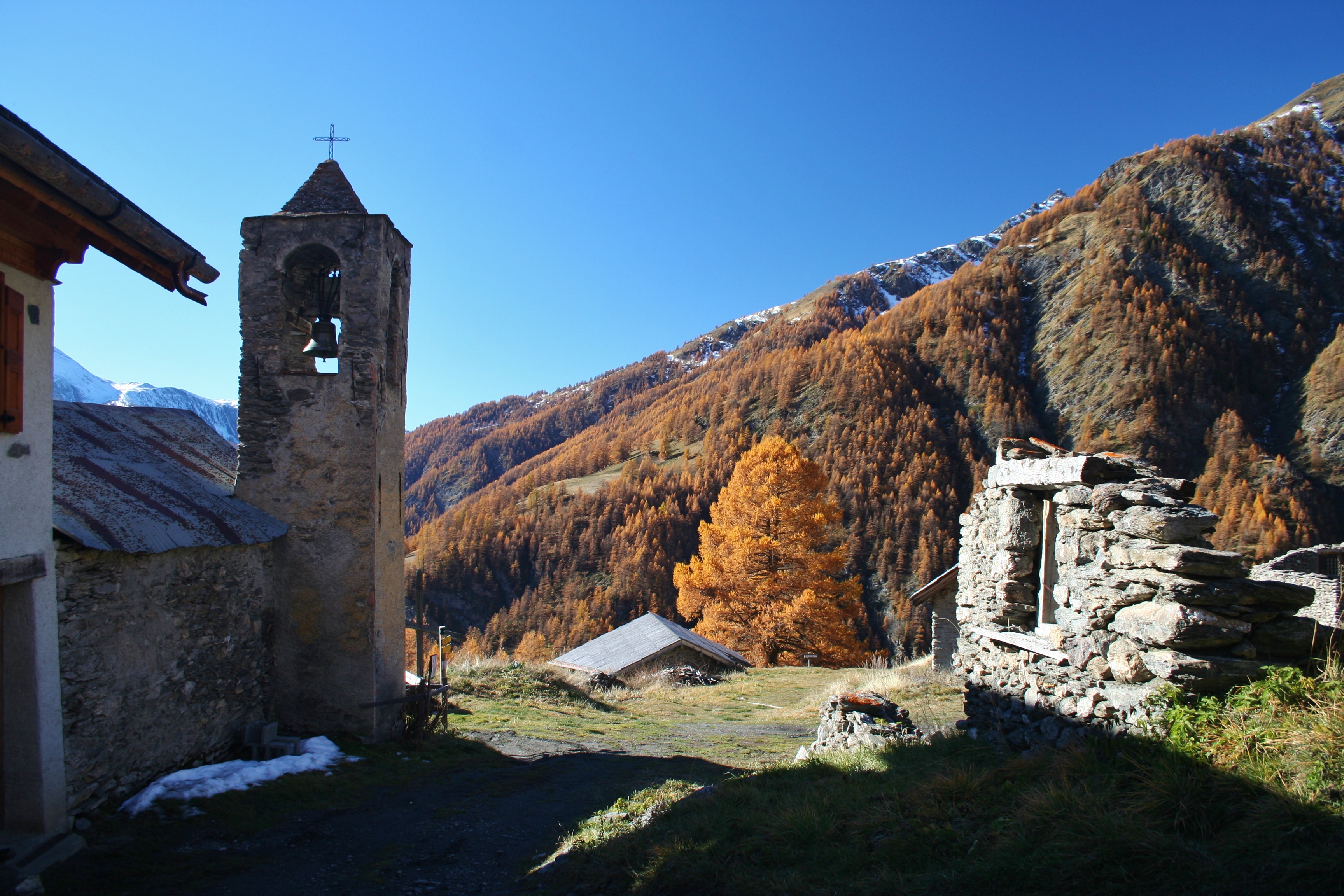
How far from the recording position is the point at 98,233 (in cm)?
553

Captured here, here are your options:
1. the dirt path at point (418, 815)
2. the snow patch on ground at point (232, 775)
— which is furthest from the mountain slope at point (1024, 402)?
the snow patch on ground at point (232, 775)

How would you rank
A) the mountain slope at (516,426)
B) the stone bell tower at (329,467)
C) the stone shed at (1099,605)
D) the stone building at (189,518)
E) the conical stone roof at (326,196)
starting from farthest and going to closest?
the mountain slope at (516,426) < the conical stone roof at (326,196) < the stone bell tower at (329,467) < the stone building at (189,518) < the stone shed at (1099,605)

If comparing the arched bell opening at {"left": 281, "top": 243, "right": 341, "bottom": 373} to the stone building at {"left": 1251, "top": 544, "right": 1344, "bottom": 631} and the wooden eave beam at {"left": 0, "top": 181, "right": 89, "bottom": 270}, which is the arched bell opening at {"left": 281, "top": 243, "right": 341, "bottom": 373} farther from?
the stone building at {"left": 1251, "top": 544, "right": 1344, "bottom": 631}

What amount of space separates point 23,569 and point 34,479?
0.74m

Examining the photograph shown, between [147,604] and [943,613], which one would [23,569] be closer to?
[147,604]

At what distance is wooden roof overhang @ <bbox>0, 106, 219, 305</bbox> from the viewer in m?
4.55

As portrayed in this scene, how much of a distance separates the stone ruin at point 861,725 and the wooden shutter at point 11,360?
8251 millimetres

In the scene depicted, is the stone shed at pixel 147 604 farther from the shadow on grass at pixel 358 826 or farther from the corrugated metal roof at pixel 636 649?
the corrugated metal roof at pixel 636 649

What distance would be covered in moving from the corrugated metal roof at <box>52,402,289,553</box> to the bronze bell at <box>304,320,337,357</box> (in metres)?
2.31

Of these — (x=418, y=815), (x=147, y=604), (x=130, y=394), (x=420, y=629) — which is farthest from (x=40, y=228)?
(x=130, y=394)

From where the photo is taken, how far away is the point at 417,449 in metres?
171

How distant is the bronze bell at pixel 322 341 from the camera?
1077cm

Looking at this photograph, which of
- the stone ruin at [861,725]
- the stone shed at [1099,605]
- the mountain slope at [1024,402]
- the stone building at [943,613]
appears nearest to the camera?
the stone shed at [1099,605]

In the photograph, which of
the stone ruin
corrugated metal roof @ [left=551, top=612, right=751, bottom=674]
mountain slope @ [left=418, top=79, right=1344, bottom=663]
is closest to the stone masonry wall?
the stone ruin
